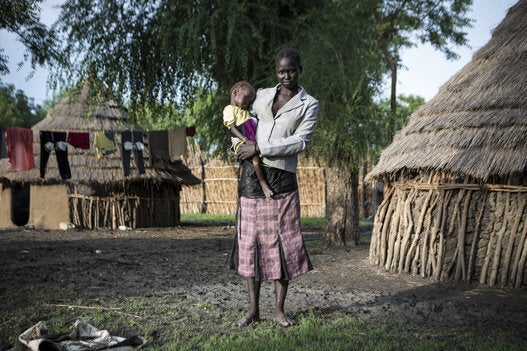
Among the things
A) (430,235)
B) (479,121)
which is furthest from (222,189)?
(479,121)

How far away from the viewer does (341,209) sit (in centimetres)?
1010

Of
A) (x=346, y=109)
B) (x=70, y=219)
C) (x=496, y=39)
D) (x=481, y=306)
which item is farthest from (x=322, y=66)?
(x=70, y=219)

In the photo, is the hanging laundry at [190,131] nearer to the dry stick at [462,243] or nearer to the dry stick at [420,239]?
the dry stick at [420,239]

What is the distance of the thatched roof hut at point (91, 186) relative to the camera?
47.3ft

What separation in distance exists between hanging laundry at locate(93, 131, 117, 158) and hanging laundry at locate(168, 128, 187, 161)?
1610 mm

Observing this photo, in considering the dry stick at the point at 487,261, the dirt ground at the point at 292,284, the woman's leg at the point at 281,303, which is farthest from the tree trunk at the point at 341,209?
the woman's leg at the point at 281,303

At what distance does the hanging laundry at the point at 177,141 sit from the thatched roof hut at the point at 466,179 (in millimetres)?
6911

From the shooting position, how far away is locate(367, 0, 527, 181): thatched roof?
607cm

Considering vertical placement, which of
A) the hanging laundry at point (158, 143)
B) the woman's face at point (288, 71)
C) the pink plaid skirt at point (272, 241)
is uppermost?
the hanging laundry at point (158, 143)

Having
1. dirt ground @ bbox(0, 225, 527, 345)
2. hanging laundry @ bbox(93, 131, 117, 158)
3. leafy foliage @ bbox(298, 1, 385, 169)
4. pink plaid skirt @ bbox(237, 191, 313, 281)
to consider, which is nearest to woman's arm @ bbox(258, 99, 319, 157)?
pink plaid skirt @ bbox(237, 191, 313, 281)

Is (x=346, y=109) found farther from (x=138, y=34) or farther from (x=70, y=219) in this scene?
(x=70, y=219)

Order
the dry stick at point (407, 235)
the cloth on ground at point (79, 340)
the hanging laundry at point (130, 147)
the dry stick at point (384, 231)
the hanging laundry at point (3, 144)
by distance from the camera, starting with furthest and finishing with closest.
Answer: the hanging laundry at point (130, 147) < the hanging laundry at point (3, 144) < the dry stick at point (384, 231) < the dry stick at point (407, 235) < the cloth on ground at point (79, 340)

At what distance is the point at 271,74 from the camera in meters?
9.84

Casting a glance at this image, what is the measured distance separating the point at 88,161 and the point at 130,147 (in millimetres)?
1551
